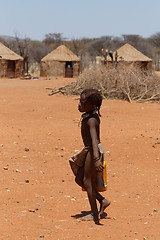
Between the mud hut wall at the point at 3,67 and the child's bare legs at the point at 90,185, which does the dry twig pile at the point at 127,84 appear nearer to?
the child's bare legs at the point at 90,185

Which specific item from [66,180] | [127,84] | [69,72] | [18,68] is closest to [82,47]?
[69,72]

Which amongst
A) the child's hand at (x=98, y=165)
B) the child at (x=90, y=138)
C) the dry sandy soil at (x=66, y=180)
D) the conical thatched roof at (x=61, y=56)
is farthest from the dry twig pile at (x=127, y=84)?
the conical thatched roof at (x=61, y=56)

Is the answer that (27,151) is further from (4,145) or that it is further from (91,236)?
(91,236)

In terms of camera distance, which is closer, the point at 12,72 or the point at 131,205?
the point at 131,205

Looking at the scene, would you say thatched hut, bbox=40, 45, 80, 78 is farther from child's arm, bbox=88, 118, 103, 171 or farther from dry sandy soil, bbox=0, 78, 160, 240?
child's arm, bbox=88, 118, 103, 171

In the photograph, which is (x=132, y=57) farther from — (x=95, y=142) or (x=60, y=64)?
(x=95, y=142)

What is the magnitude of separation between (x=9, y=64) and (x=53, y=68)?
3.66 m

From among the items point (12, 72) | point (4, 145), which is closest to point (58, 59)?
point (12, 72)

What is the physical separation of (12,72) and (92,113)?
27078 mm

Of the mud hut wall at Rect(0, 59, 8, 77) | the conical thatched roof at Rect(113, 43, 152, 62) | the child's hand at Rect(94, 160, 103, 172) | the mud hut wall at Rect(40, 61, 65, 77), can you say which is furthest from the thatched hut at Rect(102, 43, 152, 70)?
the child's hand at Rect(94, 160, 103, 172)

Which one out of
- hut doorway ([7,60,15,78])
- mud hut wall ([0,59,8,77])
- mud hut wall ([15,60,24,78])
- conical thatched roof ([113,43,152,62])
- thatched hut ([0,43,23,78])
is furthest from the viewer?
mud hut wall ([15,60,24,78])

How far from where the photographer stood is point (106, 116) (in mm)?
10977

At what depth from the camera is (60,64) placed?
3139 cm

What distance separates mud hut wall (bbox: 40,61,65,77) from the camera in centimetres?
3125
